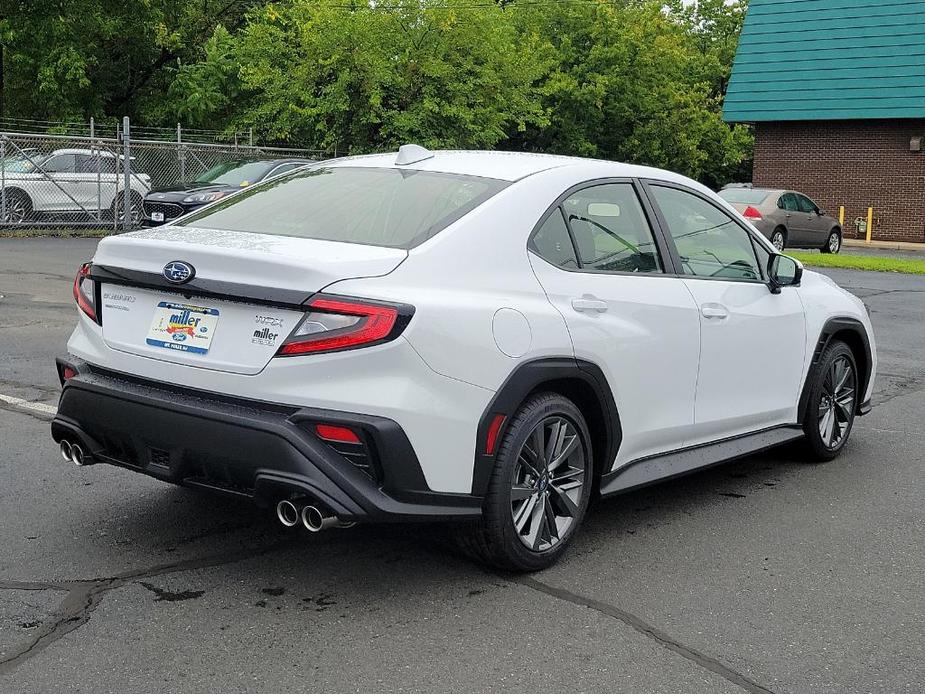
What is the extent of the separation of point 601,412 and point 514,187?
0.99 metres

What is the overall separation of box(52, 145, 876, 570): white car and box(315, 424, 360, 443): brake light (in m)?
0.01

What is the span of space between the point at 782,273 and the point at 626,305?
1.53m

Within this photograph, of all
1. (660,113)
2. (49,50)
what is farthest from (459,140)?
(660,113)

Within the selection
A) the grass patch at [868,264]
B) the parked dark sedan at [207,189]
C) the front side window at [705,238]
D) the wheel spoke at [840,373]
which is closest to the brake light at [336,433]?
the front side window at [705,238]

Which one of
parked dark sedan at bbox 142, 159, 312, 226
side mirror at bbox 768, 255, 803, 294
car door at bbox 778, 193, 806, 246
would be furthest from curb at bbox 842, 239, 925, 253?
side mirror at bbox 768, 255, 803, 294

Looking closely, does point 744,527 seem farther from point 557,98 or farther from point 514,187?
point 557,98

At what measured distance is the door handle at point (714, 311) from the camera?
5.26 metres

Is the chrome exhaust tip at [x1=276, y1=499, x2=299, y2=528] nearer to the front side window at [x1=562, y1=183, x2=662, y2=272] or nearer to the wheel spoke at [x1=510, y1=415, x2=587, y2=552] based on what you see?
the wheel spoke at [x1=510, y1=415, x2=587, y2=552]

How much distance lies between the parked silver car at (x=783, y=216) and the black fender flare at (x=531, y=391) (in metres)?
20.0

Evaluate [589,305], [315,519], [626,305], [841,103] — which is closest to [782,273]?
[626,305]

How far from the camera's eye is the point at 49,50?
33750 mm

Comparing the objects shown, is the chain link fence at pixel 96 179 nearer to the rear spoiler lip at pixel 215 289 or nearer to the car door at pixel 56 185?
the car door at pixel 56 185

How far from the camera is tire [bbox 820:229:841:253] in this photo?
2747 centimetres

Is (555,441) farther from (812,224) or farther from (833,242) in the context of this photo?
(833,242)
